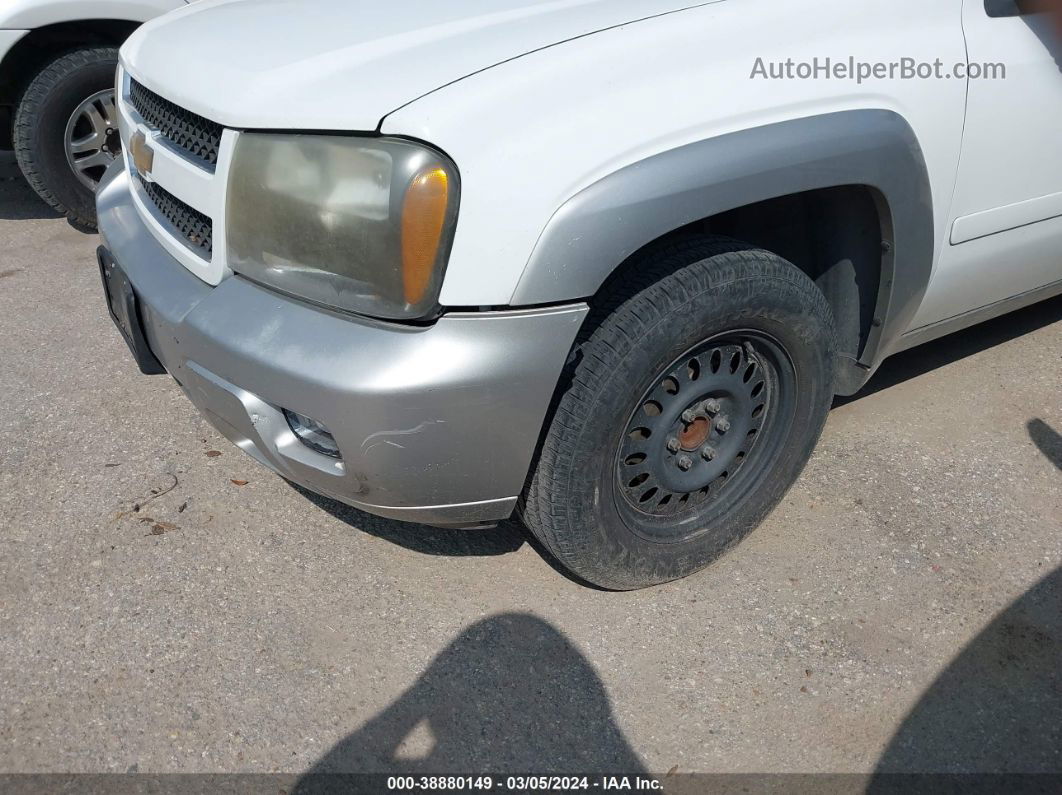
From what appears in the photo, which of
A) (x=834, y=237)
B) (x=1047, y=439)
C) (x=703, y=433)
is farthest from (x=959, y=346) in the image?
(x=703, y=433)

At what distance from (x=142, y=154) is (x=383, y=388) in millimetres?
1124

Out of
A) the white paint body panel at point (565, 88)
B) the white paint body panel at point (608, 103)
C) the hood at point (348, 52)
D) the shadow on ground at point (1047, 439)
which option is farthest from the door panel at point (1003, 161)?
the hood at point (348, 52)

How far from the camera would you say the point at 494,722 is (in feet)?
6.70

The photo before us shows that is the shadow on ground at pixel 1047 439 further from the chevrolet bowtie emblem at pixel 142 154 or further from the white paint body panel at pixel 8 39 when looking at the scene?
the white paint body panel at pixel 8 39

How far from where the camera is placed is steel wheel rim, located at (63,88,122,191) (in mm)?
4238

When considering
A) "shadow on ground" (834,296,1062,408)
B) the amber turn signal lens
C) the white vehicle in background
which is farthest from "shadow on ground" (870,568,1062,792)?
the white vehicle in background

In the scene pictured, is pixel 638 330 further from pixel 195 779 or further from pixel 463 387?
pixel 195 779

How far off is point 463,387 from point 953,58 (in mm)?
1417

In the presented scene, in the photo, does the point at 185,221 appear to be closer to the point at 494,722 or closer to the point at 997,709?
the point at 494,722

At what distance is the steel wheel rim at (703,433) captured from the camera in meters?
2.17

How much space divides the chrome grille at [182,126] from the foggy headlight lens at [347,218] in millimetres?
172

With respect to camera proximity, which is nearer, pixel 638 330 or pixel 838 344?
pixel 638 330

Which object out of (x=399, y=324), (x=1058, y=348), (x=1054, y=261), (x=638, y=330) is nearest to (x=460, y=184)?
(x=399, y=324)

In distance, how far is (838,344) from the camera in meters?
2.52
